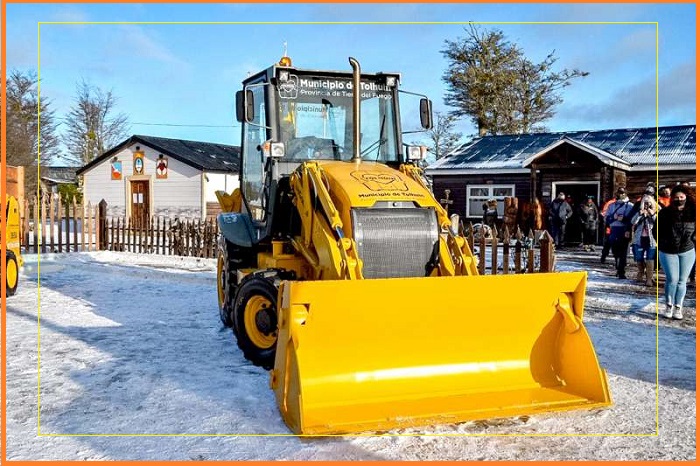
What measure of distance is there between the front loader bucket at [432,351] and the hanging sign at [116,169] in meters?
26.9

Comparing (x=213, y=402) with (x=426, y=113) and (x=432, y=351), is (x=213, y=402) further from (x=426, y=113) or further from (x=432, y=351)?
(x=426, y=113)

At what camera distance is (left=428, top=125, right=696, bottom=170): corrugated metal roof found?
20.9m

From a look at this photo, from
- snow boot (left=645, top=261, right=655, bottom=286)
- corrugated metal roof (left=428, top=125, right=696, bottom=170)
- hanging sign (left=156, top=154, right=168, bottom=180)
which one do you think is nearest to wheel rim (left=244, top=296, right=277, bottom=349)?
snow boot (left=645, top=261, right=655, bottom=286)

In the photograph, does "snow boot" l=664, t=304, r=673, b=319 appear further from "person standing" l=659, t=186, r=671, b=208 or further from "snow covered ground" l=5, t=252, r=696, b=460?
"person standing" l=659, t=186, r=671, b=208

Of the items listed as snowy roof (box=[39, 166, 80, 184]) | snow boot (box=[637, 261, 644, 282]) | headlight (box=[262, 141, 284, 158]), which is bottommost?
snow boot (box=[637, 261, 644, 282])

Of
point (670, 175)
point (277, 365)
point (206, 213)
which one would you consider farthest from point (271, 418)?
point (206, 213)

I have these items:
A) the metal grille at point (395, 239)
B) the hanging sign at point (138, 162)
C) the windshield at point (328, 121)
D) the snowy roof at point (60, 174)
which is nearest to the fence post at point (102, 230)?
the hanging sign at point (138, 162)

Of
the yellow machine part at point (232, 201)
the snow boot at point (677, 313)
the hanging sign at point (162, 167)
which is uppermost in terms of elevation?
the hanging sign at point (162, 167)

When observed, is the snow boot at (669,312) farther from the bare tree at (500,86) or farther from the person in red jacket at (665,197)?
the bare tree at (500,86)

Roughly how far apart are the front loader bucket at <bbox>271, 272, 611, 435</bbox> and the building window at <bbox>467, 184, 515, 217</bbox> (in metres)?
18.2

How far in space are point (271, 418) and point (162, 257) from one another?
43.4 ft

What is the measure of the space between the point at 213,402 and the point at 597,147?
753 inches

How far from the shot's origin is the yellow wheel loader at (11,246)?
1066cm

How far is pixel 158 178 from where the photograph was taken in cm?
2862
